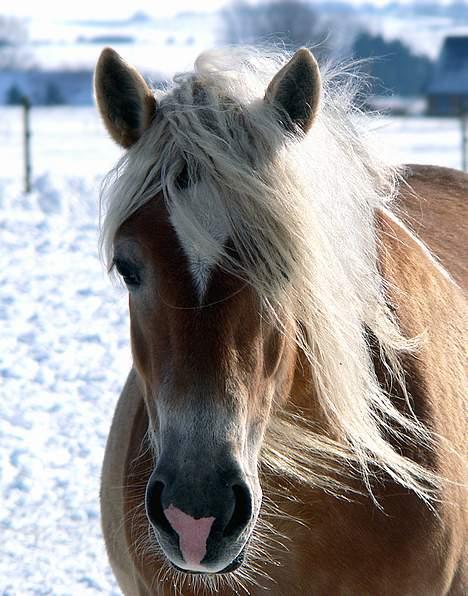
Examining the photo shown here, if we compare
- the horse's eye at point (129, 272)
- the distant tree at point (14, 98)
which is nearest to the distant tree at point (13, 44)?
the distant tree at point (14, 98)

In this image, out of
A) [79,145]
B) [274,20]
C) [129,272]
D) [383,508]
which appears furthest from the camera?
[274,20]

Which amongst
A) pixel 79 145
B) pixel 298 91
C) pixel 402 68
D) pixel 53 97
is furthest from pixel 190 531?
pixel 402 68

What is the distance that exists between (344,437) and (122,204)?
0.77 m

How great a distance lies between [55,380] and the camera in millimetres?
5906

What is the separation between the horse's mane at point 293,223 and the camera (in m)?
2.05

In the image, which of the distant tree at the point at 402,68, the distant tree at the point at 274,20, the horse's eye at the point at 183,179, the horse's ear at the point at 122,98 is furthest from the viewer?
the distant tree at the point at 274,20

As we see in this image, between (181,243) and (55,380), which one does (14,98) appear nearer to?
(55,380)

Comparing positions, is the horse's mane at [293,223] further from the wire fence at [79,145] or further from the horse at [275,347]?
the wire fence at [79,145]

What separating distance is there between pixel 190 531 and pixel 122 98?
41.2 inches

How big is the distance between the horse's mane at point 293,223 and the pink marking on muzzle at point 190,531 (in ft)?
1.37

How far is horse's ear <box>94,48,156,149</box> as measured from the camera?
2.24m

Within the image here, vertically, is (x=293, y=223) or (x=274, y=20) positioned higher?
(x=293, y=223)

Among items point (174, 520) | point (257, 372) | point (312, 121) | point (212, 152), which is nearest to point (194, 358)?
point (257, 372)

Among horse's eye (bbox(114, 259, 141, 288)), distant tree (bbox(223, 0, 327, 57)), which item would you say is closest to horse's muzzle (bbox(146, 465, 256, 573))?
horse's eye (bbox(114, 259, 141, 288))
